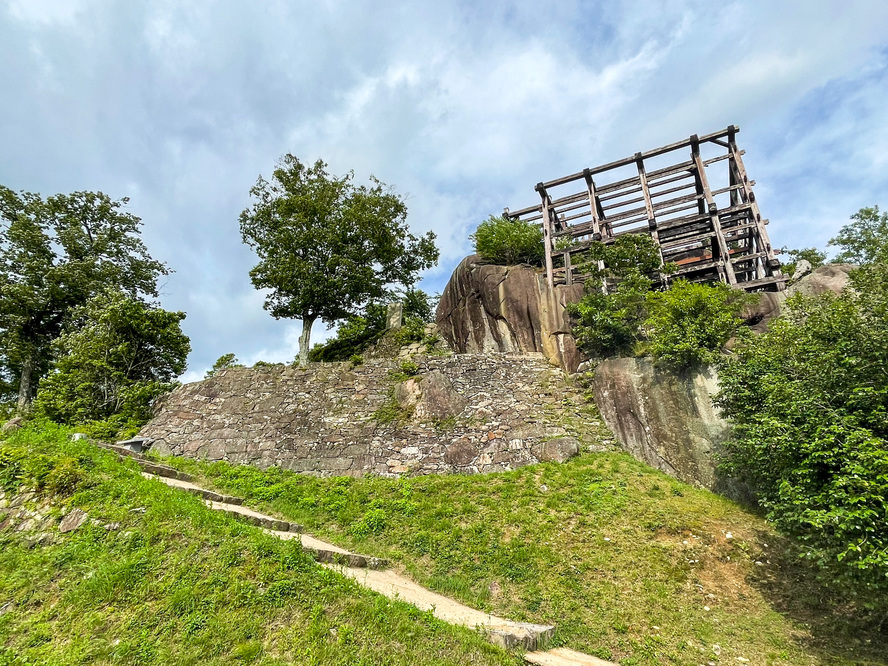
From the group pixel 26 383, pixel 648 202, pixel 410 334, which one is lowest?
pixel 26 383

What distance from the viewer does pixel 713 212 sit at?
18.7 m

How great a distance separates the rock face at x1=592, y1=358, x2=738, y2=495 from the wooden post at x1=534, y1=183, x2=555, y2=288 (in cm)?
681

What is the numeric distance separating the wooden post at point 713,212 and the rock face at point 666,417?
29.3 ft

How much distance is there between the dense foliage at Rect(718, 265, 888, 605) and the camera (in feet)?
17.2

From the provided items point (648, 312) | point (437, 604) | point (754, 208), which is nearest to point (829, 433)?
point (437, 604)

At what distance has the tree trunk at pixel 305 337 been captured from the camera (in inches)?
750

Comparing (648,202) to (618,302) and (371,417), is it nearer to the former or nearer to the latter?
(618,302)

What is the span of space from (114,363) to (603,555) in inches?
740

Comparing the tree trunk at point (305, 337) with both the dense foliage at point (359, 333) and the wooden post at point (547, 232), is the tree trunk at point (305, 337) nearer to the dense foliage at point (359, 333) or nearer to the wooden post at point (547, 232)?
the dense foliage at point (359, 333)

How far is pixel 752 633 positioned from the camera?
19.2 ft

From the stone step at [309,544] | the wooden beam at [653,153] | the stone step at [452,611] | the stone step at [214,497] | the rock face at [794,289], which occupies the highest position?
the wooden beam at [653,153]

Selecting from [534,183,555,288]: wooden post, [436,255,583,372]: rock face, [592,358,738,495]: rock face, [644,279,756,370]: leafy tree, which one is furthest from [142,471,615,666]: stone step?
[534,183,555,288]: wooden post

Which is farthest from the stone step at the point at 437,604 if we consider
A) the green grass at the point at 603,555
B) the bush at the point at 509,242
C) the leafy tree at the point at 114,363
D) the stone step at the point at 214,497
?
the bush at the point at 509,242

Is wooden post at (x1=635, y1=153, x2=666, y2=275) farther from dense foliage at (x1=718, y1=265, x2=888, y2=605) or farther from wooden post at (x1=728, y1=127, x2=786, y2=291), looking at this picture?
dense foliage at (x1=718, y1=265, x2=888, y2=605)
